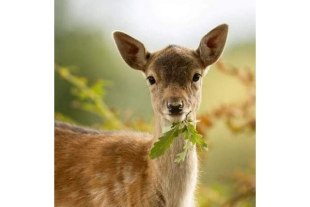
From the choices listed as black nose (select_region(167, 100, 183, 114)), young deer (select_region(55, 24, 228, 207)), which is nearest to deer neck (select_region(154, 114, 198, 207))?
young deer (select_region(55, 24, 228, 207))

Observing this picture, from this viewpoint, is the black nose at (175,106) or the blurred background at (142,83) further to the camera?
the blurred background at (142,83)

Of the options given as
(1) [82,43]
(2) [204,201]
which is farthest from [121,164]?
(1) [82,43]

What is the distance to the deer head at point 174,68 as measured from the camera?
2293 mm

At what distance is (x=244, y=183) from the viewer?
9.11 feet

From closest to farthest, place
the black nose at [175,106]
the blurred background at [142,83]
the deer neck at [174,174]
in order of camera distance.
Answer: the black nose at [175,106]
the deer neck at [174,174]
the blurred background at [142,83]

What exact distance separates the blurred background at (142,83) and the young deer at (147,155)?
0.54ft

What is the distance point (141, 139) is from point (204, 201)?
427 millimetres

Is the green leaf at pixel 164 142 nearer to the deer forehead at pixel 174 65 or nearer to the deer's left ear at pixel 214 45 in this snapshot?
the deer forehead at pixel 174 65

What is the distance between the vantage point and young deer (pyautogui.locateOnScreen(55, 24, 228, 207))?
2.35m

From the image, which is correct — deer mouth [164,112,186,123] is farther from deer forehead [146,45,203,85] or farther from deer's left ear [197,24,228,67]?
deer's left ear [197,24,228,67]

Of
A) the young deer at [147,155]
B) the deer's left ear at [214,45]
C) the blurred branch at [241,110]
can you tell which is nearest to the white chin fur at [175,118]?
the young deer at [147,155]

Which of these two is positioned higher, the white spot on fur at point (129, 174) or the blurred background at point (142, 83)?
the blurred background at point (142, 83)

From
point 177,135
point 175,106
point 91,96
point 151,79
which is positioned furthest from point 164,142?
point 91,96

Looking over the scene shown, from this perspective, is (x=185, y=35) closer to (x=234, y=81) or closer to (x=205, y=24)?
(x=205, y=24)
